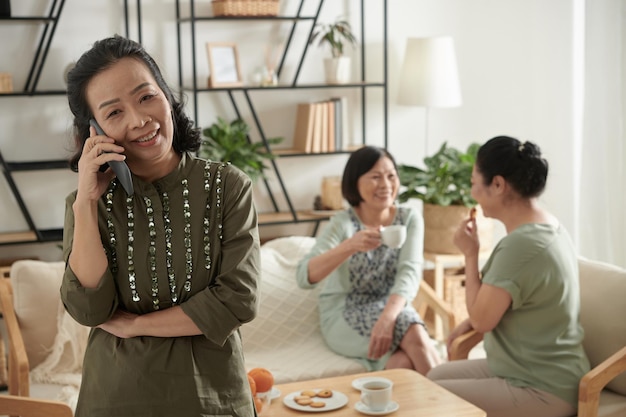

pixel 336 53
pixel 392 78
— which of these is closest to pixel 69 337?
pixel 336 53

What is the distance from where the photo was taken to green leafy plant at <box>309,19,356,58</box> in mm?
4625

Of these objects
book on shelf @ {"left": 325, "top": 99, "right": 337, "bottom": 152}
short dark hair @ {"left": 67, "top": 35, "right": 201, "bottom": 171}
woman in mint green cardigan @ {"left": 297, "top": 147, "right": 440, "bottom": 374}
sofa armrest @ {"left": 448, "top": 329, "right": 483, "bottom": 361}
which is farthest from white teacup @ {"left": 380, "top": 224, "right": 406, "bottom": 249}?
book on shelf @ {"left": 325, "top": 99, "right": 337, "bottom": 152}

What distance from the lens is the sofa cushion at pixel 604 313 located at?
2.81 metres

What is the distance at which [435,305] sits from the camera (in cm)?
357

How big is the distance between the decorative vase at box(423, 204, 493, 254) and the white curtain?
1.85 feet

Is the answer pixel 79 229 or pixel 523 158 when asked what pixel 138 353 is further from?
pixel 523 158

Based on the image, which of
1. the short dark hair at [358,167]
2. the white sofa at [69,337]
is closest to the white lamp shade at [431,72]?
the short dark hair at [358,167]

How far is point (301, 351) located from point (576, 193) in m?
2.41

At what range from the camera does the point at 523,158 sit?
2688 mm

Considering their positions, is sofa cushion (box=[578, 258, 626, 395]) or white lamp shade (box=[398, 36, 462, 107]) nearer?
sofa cushion (box=[578, 258, 626, 395])

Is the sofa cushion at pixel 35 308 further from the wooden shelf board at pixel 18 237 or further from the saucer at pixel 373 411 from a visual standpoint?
the saucer at pixel 373 411

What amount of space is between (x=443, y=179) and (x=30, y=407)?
2.66 meters

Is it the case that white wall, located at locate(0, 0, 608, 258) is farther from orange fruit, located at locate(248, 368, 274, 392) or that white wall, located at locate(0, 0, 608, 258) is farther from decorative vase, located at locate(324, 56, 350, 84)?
orange fruit, located at locate(248, 368, 274, 392)

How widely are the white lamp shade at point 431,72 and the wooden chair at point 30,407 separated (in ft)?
9.47
